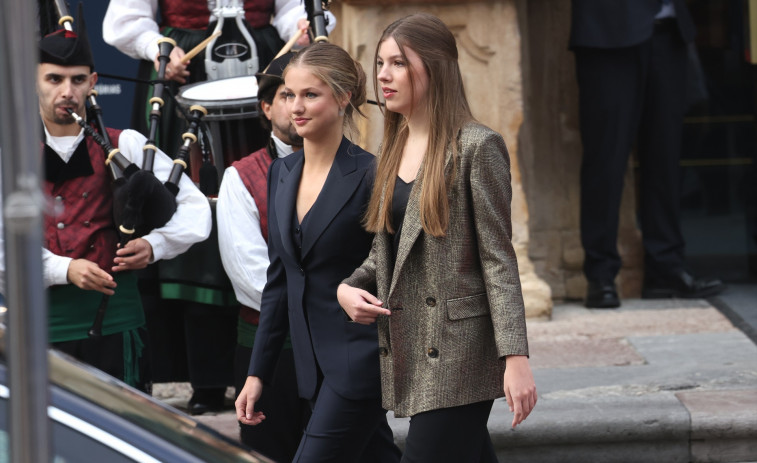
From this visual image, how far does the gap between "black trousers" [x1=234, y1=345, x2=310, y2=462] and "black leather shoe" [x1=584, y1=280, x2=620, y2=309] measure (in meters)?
3.58

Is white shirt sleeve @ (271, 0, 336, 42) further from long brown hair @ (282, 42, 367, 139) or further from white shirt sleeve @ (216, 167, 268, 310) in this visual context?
long brown hair @ (282, 42, 367, 139)

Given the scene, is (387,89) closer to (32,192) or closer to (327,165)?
(327,165)

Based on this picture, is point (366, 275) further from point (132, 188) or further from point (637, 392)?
point (637, 392)

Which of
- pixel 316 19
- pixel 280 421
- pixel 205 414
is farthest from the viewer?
pixel 205 414

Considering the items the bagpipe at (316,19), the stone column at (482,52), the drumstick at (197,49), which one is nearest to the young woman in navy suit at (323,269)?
the bagpipe at (316,19)

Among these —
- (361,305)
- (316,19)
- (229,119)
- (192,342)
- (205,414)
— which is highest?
(316,19)

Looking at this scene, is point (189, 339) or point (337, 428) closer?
point (337, 428)

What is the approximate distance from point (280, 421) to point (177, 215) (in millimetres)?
890

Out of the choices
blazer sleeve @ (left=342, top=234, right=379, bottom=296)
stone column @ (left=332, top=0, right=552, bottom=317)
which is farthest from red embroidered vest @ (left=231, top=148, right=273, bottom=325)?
stone column @ (left=332, top=0, right=552, bottom=317)

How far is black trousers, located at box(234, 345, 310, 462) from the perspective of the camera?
415cm

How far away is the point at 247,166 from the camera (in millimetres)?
4520

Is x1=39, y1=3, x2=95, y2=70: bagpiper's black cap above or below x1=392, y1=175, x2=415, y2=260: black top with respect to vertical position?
above

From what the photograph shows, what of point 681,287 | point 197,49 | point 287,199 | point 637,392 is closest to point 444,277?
point 287,199

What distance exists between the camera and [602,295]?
7469 mm
